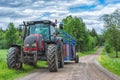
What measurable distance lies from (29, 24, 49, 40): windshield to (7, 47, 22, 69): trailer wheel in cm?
278

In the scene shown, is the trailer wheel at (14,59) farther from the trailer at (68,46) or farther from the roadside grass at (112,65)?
the trailer at (68,46)

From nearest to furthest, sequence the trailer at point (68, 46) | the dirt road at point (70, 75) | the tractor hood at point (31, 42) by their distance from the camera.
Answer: the dirt road at point (70, 75)
the tractor hood at point (31, 42)
the trailer at point (68, 46)

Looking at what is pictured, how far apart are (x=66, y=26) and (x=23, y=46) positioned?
79587 millimetres

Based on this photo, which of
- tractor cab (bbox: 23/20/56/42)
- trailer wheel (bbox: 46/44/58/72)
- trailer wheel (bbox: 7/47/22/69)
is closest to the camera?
trailer wheel (bbox: 7/47/22/69)

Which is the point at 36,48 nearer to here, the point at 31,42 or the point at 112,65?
the point at 31,42

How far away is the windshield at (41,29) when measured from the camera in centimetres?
2270

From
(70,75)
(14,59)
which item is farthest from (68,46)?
(70,75)

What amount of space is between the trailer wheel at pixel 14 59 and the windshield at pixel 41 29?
278cm

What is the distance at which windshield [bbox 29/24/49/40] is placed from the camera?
22703 mm

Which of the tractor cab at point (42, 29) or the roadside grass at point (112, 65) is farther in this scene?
the tractor cab at point (42, 29)

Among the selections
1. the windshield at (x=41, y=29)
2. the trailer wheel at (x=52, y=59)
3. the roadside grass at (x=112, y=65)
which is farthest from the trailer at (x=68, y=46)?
the trailer wheel at (x=52, y=59)

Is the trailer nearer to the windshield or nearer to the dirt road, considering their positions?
the windshield

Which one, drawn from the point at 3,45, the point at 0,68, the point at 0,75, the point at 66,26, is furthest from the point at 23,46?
the point at 3,45

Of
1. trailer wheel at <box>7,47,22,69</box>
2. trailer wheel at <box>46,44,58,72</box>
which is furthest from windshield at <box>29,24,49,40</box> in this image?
trailer wheel at <box>7,47,22,69</box>
